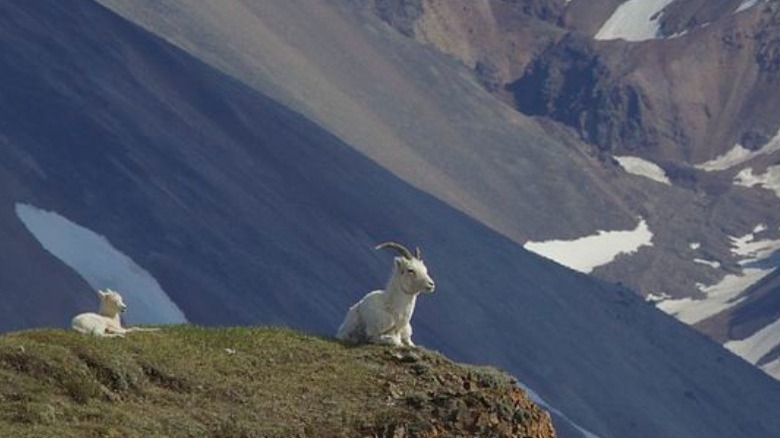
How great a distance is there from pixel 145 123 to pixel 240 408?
106 metres

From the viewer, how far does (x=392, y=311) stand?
93.6 ft

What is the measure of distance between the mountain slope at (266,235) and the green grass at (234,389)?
5771cm

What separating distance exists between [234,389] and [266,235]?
102 metres

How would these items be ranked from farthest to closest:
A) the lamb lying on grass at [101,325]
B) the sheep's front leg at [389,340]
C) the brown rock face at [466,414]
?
the sheep's front leg at [389,340] < the lamb lying on grass at [101,325] < the brown rock face at [466,414]

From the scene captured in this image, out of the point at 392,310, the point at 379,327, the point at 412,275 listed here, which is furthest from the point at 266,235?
the point at 379,327

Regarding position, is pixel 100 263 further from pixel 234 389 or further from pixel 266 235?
pixel 234 389

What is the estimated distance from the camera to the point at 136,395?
74.4 feet

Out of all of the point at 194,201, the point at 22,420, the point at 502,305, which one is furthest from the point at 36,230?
the point at 22,420

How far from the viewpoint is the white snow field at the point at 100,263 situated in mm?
94062

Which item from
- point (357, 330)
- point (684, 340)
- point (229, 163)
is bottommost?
point (684, 340)

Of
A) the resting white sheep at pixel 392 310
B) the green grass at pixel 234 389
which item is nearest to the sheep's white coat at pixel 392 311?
the resting white sheep at pixel 392 310

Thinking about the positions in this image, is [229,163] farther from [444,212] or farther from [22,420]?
[22,420]

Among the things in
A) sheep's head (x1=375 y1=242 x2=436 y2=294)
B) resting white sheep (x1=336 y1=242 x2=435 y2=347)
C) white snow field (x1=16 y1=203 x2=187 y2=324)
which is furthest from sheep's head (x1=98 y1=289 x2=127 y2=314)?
white snow field (x1=16 y1=203 x2=187 y2=324)

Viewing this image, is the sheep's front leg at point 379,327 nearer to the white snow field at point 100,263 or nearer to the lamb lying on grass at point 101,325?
the lamb lying on grass at point 101,325
